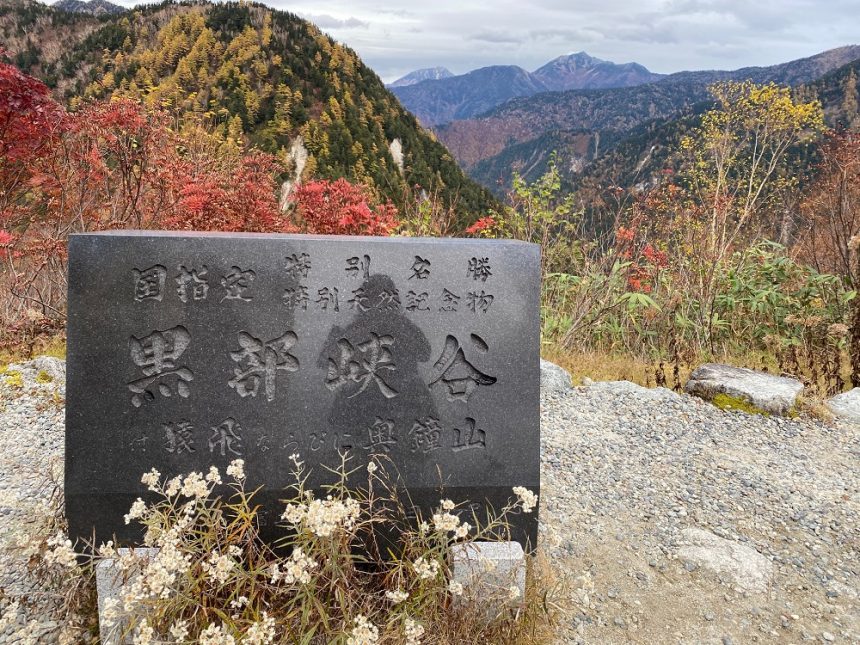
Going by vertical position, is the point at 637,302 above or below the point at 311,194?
below

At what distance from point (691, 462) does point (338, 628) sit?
2544 mm

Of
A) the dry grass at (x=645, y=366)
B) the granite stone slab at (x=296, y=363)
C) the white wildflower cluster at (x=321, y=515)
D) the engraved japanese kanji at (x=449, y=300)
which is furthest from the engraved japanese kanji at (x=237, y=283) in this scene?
the dry grass at (x=645, y=366)

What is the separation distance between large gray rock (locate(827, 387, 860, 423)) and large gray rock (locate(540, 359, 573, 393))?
1.87 m

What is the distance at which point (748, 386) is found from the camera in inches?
168

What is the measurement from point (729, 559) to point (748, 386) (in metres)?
2.17

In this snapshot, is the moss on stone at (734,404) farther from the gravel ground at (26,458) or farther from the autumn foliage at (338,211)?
the gravel ground at (26,458)

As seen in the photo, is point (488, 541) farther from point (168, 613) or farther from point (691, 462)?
point (691, 462)

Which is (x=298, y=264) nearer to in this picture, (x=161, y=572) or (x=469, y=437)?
(x=469, y=437)

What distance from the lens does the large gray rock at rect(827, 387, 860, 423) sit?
163 inches

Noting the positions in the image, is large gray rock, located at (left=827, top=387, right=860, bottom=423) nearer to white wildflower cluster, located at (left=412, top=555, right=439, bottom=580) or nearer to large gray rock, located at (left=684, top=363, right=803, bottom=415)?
large gray rock, located at (left=684, top=363, right=803, bottom=415)

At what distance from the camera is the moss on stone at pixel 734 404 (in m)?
4.16

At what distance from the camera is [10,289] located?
5.33m

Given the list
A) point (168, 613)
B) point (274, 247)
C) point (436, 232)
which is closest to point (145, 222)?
point (436, 232)

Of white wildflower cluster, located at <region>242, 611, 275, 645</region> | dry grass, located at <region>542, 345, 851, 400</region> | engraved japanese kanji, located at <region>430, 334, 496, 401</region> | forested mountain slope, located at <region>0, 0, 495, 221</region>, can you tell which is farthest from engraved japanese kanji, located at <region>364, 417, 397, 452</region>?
forested mountain slope, located at <region>0, 0, 495, 221</region>
